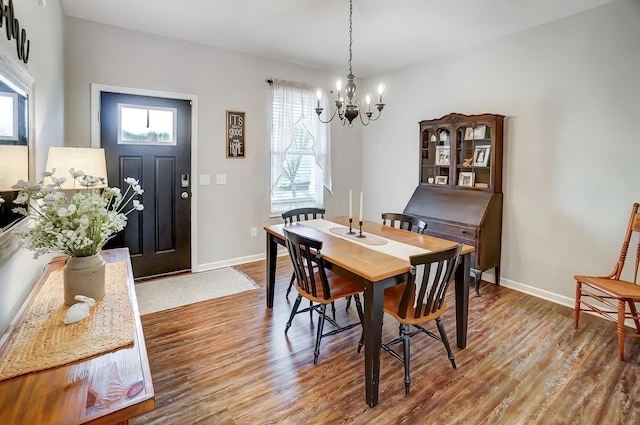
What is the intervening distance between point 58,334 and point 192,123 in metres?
3.22

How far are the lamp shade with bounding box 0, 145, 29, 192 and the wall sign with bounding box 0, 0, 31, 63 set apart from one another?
17.7 inches

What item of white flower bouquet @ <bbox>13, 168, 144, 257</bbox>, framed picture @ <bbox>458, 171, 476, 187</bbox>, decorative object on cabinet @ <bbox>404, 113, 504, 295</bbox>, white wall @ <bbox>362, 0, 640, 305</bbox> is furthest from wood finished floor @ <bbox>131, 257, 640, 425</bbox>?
framed picture @ <bbox>458, 171, 476, 187</bbox>

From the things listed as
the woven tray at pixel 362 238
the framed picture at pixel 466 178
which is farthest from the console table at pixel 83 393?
the framed picture at pixel 466 178

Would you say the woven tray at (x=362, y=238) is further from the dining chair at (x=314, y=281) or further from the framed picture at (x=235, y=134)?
the framed picture at (x=235, y=134)

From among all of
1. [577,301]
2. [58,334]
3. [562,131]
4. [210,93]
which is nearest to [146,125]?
[210,93]

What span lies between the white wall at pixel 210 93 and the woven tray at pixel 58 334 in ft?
8.46

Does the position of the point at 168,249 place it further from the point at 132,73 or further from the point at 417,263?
the point at 417,263

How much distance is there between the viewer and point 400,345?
2.60 metres

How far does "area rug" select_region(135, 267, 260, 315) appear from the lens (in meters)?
3.34

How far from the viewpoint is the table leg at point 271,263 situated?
3.06 m

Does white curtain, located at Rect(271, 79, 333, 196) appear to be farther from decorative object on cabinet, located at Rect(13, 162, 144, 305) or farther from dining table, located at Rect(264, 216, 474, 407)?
decorative object on cabinet, located at Rect(13, 162, 144, 305)

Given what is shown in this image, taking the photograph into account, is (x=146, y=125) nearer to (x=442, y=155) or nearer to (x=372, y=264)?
(x=372, y=264)

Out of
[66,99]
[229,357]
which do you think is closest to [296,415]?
[229,357]

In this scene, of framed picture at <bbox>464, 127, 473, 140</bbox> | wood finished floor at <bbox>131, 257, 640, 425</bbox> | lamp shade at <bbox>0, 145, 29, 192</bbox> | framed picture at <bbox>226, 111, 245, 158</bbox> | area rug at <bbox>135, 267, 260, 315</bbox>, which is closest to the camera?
lamp shade at <bbox>0, 145, 29, 192</bbox>
